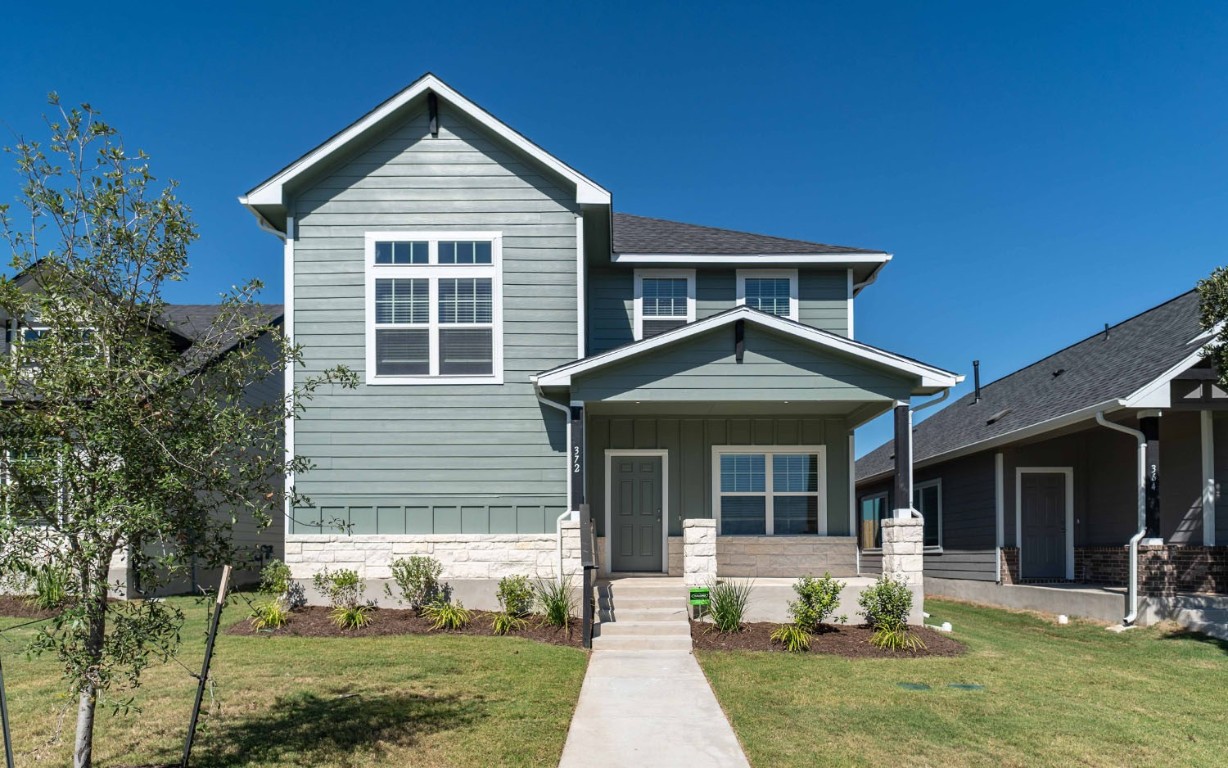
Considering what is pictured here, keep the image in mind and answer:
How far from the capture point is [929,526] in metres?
20.9

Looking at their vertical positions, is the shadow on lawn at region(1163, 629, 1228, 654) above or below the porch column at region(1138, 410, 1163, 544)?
below

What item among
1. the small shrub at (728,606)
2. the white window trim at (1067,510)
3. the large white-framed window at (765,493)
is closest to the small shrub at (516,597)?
the small shrub at (728,606)

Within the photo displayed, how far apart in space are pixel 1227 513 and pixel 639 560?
342 inches

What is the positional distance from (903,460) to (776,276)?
14.2 ft

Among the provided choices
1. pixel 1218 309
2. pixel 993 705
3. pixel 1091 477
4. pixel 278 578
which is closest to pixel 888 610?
pixel 993 705

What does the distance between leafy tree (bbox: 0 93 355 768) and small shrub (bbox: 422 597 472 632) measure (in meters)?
5.88

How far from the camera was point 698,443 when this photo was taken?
48.0ft

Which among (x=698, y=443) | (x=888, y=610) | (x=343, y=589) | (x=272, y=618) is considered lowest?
(x=272, y=618)

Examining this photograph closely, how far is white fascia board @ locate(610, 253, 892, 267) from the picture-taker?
14.6 m

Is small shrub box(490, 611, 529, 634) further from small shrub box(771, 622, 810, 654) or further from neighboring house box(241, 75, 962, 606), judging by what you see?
small shrub box(771, 622, 810, 654)

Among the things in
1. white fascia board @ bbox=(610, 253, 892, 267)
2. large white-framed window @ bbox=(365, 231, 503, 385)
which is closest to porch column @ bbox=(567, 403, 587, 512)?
large white-framed window @ bbox=(365, 231, 503, 385)

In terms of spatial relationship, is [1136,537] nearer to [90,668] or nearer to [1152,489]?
[1152,489]

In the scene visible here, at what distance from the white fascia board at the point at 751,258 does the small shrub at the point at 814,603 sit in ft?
18.6

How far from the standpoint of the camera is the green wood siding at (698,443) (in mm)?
14523
